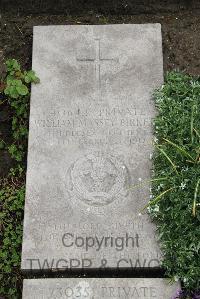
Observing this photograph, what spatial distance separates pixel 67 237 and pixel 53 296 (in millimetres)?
442

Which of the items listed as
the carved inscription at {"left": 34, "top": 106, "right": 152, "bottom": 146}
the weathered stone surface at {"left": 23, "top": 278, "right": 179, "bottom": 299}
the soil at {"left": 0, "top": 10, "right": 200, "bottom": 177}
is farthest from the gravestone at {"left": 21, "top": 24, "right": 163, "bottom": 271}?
the soil at {"left": 0, "top": 10, "right": 200, "bottom": 177}

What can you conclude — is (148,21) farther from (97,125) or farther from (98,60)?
(97,125)

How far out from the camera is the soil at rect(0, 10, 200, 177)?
517cm

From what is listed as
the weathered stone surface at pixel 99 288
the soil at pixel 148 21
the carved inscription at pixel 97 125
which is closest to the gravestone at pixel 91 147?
the carved inscription at pixel 97 125

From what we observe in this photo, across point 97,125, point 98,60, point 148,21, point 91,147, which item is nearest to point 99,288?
point 91,147

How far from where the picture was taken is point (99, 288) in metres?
3.95

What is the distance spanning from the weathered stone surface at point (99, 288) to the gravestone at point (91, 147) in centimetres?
11

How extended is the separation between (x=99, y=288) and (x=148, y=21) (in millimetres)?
2743

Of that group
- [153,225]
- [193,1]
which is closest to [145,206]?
[153,225]

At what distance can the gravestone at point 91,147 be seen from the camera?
408 centimetres

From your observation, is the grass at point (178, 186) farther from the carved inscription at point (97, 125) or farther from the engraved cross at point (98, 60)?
the engraved cross at point (98, 60)

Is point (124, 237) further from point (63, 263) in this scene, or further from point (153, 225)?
point (63, 263)

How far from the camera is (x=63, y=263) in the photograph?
4.04m

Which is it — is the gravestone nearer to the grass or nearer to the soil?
the grass
